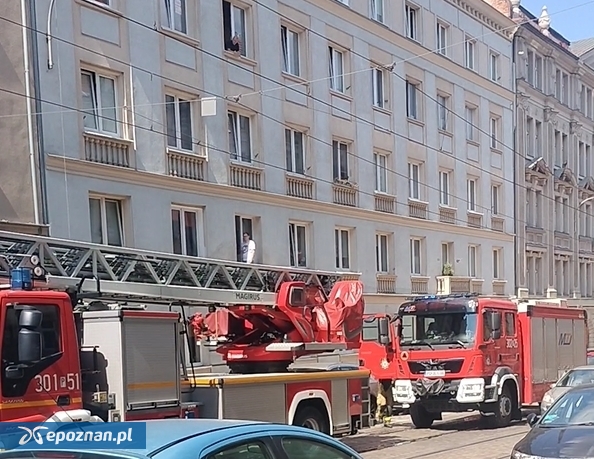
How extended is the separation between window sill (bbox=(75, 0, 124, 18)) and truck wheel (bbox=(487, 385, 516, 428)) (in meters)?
10.9

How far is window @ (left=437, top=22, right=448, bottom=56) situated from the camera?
30.4 meters

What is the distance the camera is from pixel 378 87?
26.7 meters

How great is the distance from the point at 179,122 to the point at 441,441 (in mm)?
8892

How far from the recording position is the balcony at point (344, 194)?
24000mm

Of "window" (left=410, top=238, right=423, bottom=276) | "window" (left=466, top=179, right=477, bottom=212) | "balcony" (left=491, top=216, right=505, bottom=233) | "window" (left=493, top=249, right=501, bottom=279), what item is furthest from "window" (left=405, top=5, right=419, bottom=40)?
"window" (left=493, top=249, right=501, bottom=279)

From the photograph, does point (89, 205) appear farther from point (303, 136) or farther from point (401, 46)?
point (401, 46)

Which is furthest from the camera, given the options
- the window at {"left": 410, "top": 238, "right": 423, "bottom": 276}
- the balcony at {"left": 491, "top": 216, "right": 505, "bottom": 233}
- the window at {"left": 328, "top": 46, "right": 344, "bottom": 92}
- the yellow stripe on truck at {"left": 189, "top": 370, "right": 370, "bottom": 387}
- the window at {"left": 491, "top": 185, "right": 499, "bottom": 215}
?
the window at {"left": 491, "top": 185, "right": 499, "bottom": 215}

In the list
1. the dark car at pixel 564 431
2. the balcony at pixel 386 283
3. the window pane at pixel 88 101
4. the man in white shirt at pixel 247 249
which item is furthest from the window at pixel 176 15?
the dark car at pixel 564 431

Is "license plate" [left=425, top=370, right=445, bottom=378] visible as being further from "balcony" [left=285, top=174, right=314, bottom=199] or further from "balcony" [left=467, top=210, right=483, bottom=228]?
"balcony" [left=467, top=210, right=483, bottom=228]

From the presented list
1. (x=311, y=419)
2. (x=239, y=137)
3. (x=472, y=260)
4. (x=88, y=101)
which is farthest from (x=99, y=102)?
(x=472, y=260)

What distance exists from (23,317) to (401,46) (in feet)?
72.2

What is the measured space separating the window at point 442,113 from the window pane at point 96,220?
16.3 meters

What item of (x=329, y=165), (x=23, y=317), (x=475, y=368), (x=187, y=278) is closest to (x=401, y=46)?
(x=329, y=165)

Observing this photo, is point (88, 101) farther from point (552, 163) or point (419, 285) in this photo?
point (552, 163)
